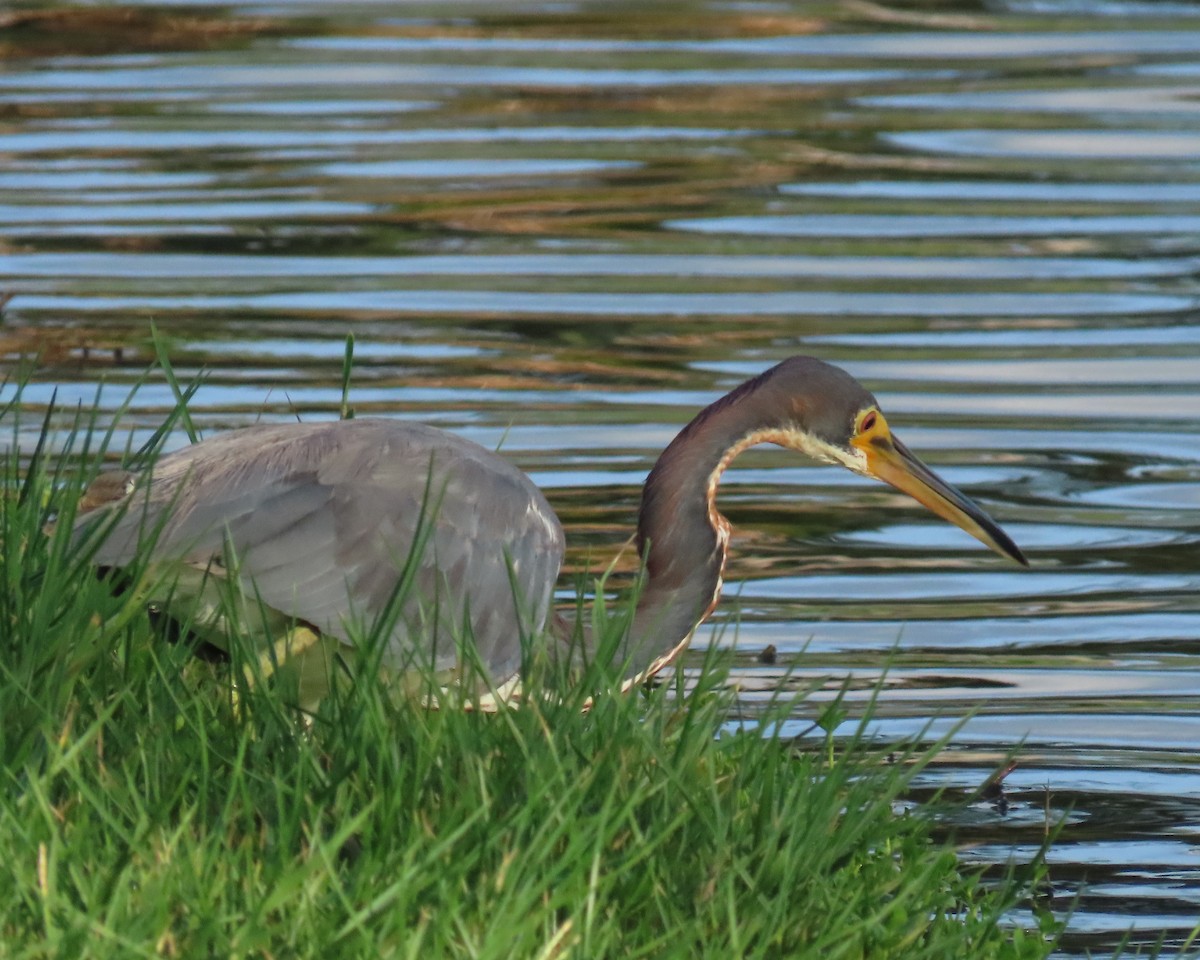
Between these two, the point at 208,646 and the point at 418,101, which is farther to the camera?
the point at 418,101


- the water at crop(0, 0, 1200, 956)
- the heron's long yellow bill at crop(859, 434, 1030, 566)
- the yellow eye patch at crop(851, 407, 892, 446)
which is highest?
the yellow eye patch at crop(851, 407, 892, 446)

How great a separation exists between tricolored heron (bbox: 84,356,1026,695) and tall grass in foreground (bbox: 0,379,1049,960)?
26 cm

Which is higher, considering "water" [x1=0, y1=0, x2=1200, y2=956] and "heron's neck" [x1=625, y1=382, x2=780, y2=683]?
"heron's neck" [x1=625, y1=382, x2=780, y2=683]

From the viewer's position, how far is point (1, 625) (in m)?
4.58

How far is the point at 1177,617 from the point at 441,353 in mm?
3852

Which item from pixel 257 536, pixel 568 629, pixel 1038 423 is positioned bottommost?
pixel 1038 423

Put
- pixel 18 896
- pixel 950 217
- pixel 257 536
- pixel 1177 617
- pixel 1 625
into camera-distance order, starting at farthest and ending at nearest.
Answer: pixel 950 217
pixel 1177 617
pixel 257 536
pixel 1 625
pixel 18 896

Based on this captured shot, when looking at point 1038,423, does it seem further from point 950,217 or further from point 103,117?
point 103,117

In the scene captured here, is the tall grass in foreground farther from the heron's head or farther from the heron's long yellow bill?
the heron's long yellow bill

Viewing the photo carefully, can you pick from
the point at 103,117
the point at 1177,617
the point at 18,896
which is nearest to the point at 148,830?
the point at 18,896

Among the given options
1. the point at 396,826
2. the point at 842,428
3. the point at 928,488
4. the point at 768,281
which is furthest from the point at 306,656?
the point at 768,281

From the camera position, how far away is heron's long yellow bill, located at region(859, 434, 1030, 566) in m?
6.66

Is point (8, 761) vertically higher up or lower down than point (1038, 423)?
higher up

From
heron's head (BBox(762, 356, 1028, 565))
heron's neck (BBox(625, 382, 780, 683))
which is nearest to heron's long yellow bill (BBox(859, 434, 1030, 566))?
heron's head (BBox(762, 356, 1028, 565))
